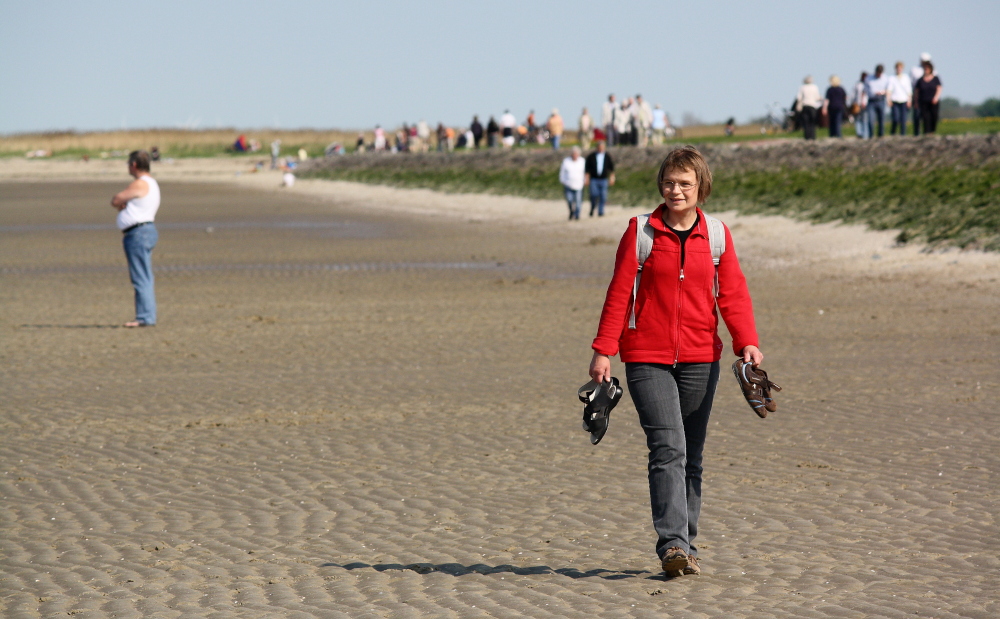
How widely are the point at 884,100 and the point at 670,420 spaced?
89.5ft

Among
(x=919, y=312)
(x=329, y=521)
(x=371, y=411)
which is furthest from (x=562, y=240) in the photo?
(x=329, y=521)

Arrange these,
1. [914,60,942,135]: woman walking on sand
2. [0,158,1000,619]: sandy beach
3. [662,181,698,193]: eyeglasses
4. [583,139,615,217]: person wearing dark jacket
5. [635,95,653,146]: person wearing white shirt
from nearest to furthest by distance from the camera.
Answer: [662,181,698,193]: eyeglasses → [0,158,1000,619]: sandy beach → [914,60,942,135]: woman walking on sand → [583,139,615,217]: person wearing dark jacket → [635,95,653,146]: person wearing white shirt

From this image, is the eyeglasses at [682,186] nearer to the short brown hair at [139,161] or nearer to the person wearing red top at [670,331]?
the person wearing red top at [670,331]

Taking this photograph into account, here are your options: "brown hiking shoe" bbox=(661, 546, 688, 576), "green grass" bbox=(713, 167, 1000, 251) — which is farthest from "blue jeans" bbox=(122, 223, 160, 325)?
"green grass" bbox=(713, 167, 1000, 251)

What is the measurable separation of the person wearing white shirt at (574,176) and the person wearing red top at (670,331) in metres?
24.6

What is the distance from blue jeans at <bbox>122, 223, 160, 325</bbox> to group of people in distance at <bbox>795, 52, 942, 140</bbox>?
785 inches

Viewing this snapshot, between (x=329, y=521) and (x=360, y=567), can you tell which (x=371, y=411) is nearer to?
(x=329, y=521)

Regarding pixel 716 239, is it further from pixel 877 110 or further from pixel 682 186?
pixel 877 110

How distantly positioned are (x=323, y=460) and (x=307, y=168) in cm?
6699

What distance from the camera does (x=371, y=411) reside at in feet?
30.0

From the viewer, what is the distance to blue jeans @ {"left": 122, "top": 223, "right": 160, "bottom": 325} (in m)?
13.1

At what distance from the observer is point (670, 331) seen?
5043 mm

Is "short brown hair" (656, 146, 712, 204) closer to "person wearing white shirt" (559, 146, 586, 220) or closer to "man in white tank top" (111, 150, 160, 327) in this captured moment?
"man in white tank top" (111, 150, 160, 327)

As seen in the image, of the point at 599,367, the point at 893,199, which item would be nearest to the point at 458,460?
the point at 599,367
